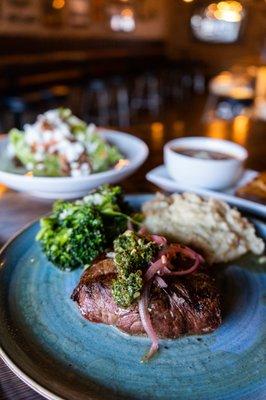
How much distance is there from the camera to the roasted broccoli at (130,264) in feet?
2.56

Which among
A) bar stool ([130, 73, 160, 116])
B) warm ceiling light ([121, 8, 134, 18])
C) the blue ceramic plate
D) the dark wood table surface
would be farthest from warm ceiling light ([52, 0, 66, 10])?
the blue ceramic plate

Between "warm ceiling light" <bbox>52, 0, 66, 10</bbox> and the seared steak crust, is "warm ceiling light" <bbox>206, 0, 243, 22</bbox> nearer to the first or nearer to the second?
"warm ceiling light" <bbox>52, 0, 66, 10</bbox>

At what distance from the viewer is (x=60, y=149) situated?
64.1 inches

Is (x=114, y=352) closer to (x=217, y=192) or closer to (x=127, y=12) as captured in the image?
(x=217, y=192)

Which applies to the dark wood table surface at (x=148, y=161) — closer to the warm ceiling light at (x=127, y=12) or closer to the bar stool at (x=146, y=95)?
the bar stool at (x=146, y=95)

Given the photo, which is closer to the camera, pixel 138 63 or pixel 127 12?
pixel 138 63

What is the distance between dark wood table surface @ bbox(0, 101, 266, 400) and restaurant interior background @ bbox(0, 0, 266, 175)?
22 millimetres

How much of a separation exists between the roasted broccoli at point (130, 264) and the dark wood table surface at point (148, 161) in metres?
0.24

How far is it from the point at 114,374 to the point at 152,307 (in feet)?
0.52

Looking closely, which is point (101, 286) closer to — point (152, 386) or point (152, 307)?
point (152, 307)

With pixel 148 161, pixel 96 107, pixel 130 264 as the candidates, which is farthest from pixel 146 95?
pixel 130 264

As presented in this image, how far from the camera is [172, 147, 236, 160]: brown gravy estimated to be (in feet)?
5.19

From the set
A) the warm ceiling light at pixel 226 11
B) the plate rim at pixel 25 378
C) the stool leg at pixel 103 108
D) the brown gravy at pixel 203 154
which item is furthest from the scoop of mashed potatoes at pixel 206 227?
the warm ceiling light at pixel 226 11

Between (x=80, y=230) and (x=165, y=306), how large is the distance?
0.33 metres
